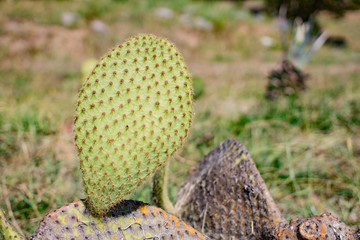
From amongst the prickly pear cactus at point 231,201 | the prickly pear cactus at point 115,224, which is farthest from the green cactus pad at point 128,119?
the prickly pear cactus at point 231,201

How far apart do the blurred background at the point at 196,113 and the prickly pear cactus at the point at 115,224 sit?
0.56ft

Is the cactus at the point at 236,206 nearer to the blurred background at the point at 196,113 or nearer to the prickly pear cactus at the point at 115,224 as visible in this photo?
the prickly pear cactus at the point at 115,224

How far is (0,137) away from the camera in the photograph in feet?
7.27

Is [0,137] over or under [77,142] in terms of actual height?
under

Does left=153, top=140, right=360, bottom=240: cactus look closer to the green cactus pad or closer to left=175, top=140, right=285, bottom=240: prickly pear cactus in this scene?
left=175, top=140, right=285, bottom=240: prickly pear cactus

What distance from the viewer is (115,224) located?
35.2 inches

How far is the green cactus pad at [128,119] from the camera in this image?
844mm

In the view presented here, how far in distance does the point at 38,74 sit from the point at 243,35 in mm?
6668

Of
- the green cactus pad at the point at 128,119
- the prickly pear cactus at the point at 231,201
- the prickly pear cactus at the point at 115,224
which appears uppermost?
the green cactus pad at the point at 128,119

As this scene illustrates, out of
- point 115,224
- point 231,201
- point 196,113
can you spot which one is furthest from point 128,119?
point 196,113

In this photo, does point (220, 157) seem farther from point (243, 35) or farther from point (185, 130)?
point (243, 35)

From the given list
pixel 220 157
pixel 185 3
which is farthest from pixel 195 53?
pixel 220 157

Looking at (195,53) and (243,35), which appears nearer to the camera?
(195,53)

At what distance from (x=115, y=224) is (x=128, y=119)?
30 cm
